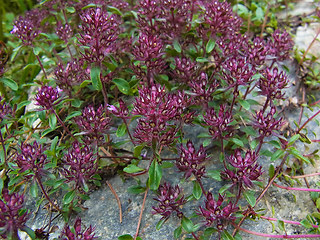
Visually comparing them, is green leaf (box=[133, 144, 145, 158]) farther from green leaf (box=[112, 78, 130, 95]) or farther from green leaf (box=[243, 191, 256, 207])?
green leaf (box=[243, 191, 256, 207])

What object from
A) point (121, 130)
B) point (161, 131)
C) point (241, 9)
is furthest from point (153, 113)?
point (241, 9)

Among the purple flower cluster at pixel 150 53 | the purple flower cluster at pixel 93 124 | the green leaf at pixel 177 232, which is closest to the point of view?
the green leaf at pixel 177 232

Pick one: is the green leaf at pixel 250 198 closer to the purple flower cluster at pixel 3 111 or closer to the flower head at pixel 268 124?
the flower head at pixel 268 124

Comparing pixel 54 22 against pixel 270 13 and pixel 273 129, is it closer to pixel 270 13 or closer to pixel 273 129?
pixel 270 13

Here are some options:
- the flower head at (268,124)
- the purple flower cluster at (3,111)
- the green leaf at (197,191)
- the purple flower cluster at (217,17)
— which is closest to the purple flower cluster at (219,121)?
the flower head at (268,124)

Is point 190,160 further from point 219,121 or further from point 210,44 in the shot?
point 210,44

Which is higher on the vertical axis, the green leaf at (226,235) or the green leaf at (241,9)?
the green leaf at (241,9)
